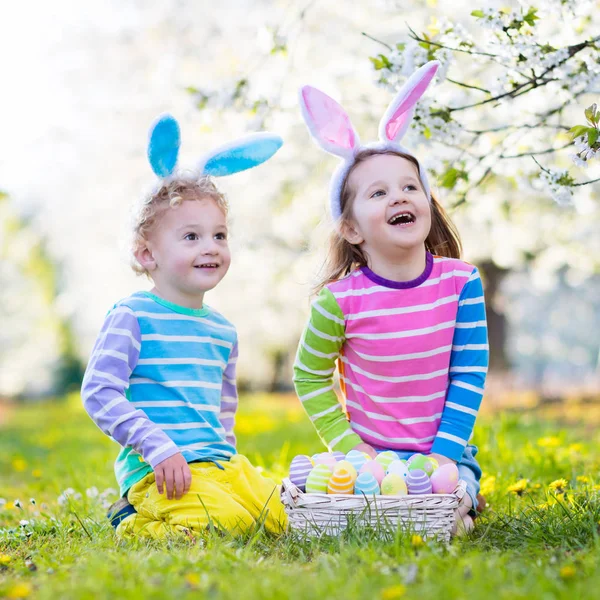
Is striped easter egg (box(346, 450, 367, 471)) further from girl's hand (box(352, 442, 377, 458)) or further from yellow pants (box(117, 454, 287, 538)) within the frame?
yellow pants (box(117, 454, 287, 538))

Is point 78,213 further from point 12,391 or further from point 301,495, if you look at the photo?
point 12,391

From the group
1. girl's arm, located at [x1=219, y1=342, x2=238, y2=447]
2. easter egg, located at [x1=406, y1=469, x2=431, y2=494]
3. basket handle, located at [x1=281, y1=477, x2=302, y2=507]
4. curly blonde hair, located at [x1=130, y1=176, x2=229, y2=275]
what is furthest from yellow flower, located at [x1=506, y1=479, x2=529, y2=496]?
curly blonde hair, located at [x1=130, y1=176, x2=229, y2=275]

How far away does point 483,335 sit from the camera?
276 cm

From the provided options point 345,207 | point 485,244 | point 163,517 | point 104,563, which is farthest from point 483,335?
point 485,244

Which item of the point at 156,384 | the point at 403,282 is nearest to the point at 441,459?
the point at 403,282

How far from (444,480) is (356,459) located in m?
0.29

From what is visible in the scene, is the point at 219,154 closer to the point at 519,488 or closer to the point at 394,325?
the point at 394,325

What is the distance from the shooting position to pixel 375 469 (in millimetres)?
2412

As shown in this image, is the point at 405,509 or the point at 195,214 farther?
the point at 195,214

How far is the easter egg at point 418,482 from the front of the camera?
7.67 feet

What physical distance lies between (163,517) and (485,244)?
5166mm

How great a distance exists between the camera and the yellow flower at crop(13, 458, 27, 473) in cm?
523

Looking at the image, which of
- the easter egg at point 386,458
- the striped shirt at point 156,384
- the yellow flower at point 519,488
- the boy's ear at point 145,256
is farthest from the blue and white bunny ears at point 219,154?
the yellow flower at point 519,488

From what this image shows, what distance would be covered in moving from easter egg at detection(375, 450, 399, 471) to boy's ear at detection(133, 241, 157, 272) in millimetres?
1060
